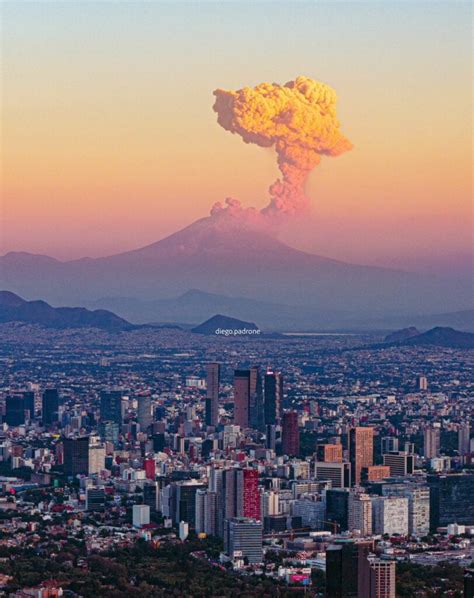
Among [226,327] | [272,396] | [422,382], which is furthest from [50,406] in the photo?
[422,382]

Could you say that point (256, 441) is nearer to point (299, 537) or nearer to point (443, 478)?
point (443, 478)

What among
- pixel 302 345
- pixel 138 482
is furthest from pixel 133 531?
pixel 302 345

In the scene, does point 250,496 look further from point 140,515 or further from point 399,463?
point 399,463

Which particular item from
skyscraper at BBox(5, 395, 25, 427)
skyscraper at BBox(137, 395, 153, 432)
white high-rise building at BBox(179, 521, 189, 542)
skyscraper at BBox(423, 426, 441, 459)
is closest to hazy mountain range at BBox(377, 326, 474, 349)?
skyscraper at BBox(137, 395, 153, 432)

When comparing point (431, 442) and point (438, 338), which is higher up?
point (438, 338)

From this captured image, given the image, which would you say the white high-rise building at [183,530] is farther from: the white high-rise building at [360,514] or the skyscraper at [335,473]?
the skyscraper at [335,473]
